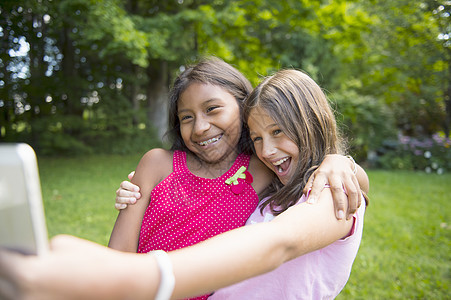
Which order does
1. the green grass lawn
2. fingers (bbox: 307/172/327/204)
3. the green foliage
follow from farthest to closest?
the green foliage < the green grass lawn < fingers (bbox: 307/172/327/204)

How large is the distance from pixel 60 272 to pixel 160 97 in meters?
15.1

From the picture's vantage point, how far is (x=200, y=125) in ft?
5.62

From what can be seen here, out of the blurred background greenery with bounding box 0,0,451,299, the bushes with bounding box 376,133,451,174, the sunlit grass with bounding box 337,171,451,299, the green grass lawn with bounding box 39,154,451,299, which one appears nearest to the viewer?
the sunlit grass with bounding box 337,171,451,299

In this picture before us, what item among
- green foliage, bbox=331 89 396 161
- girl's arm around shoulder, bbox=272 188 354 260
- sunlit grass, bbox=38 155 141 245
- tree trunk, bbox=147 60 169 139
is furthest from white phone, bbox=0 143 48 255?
tree trunk, bbox=147 60 169 139

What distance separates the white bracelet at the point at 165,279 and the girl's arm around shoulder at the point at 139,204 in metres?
1.03

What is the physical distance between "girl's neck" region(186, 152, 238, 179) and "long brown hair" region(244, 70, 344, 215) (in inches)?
10.3

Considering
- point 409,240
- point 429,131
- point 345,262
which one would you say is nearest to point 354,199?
point 345,262

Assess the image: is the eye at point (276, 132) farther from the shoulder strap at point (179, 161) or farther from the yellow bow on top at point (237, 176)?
the shoulder strap at point (179, 161)

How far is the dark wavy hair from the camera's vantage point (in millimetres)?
1810

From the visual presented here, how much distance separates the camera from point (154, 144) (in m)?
14.3

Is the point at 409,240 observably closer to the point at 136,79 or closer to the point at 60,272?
the point at 60,272

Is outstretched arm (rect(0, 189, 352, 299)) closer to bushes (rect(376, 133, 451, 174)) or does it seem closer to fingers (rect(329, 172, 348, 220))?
fingers (rect(329, 172, 348, 220))

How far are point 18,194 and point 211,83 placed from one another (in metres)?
1.36

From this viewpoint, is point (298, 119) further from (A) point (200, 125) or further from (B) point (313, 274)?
(B) point (313, 274)
